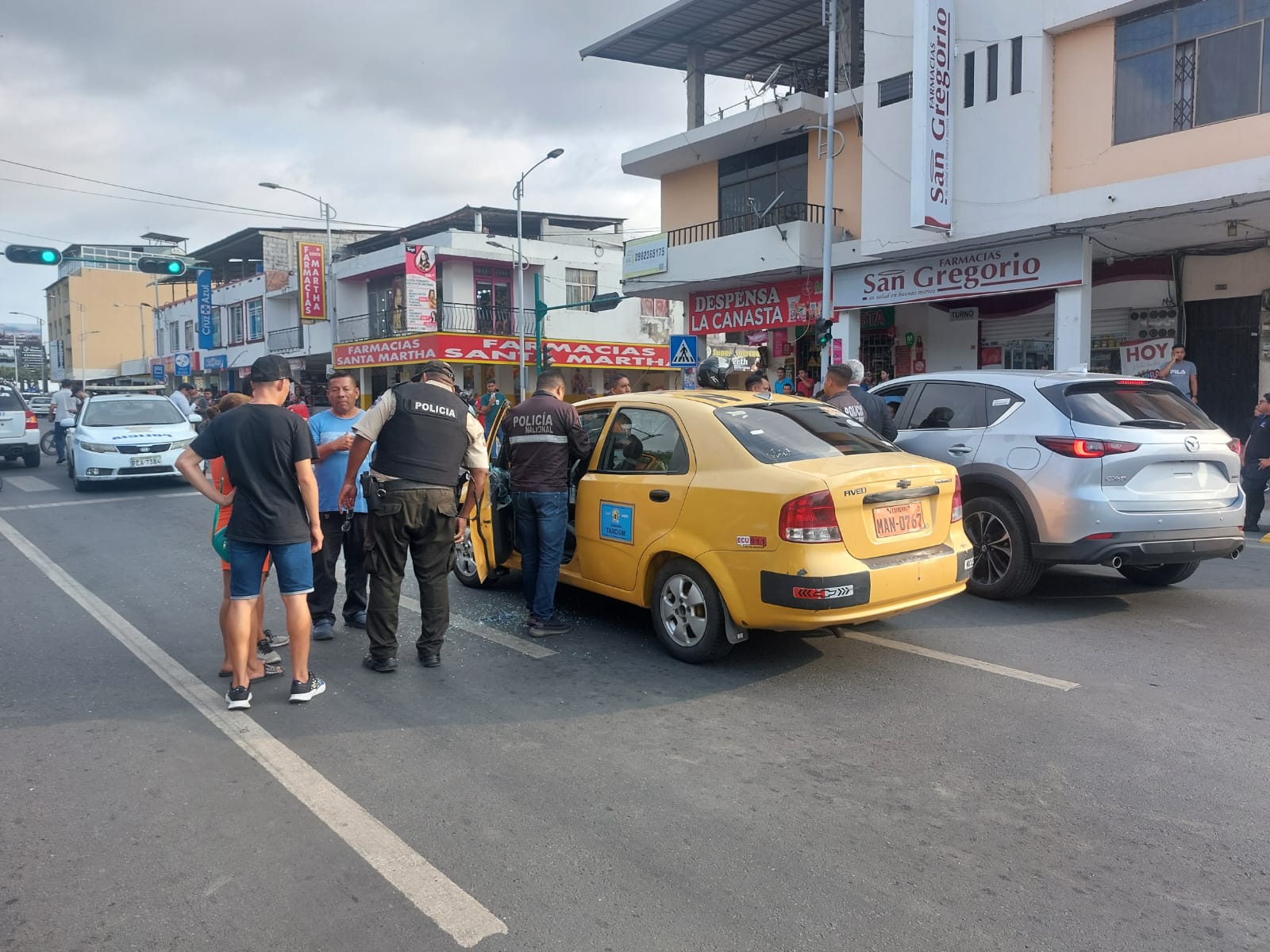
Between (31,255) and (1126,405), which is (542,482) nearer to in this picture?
(1126,405)

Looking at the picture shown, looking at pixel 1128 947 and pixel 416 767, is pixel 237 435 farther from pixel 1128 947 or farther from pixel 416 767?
pixel 1128 947

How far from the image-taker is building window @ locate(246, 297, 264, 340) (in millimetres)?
45719

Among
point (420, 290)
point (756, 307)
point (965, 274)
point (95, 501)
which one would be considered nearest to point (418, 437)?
point (95, 501)

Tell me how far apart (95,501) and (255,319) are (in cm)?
3617

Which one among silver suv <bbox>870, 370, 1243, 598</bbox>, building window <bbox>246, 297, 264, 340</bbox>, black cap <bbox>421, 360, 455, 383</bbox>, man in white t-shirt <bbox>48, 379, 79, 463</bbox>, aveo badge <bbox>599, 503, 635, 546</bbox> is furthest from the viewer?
building window <bbox>246, 297, 264, 340</bbox>

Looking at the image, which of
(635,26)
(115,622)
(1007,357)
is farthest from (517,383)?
(115,622)

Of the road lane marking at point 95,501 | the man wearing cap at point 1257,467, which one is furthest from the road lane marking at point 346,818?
the man wearing cap at point 1257,467

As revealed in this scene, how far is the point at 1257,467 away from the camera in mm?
9953

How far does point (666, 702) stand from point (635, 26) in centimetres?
1978

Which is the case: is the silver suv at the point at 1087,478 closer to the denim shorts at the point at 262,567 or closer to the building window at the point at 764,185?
the denim shorts at the point at 262,567

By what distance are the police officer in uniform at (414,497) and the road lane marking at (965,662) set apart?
8.51 ft

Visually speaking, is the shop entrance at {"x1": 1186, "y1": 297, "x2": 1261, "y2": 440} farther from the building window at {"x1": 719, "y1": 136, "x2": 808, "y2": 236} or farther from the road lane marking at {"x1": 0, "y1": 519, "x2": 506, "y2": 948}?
the road lane marking at {"x1": 0, "y1": 519, "x2": 506, "y2": 948}

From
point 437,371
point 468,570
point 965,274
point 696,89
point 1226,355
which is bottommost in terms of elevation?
point 468,570

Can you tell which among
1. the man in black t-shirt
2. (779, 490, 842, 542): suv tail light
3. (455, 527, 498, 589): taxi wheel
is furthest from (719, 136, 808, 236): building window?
the man in black t-shirt
